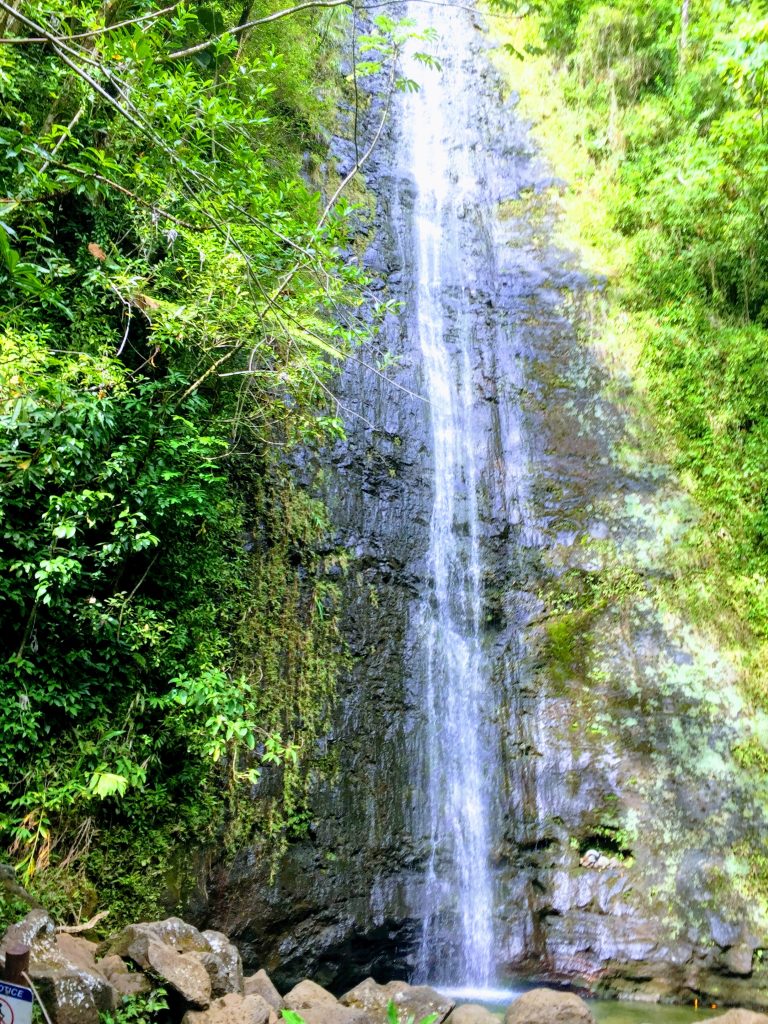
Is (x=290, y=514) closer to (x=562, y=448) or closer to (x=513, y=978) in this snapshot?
(x=562, y=448)

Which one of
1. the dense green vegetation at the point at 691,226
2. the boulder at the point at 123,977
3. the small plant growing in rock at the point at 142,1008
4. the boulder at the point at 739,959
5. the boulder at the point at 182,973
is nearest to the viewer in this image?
the small plant growing in rock at the point at 142,1008

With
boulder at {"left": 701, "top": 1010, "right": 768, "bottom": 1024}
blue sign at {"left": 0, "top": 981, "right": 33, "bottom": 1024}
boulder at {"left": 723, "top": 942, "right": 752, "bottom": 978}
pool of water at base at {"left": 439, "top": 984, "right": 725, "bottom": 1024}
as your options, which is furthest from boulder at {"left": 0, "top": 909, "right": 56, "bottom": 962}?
boulder at {"left": 723, "top": 942, "right": 752, "bottom": 978}

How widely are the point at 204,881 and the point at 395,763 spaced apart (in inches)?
82.0

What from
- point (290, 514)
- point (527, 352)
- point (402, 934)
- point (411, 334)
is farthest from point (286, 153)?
point (402, 934)

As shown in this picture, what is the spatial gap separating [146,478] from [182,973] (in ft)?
10.3

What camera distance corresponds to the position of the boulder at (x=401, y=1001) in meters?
4.49

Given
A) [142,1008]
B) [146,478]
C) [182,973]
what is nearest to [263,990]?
[182,973]

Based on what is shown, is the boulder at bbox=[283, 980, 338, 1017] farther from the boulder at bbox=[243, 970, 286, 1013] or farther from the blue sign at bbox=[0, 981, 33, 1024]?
the blue sign at bbox=[0, 981, 33, 1024]

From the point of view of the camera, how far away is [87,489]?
188 inches

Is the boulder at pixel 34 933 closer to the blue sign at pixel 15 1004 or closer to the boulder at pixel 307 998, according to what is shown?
the blue sign at pixel 15 1004

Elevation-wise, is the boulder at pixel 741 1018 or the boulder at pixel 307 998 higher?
the boulder at pixel 307 998

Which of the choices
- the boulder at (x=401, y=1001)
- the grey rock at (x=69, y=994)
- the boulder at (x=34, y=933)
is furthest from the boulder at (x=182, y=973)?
the boulder at (x=401, y=1001)

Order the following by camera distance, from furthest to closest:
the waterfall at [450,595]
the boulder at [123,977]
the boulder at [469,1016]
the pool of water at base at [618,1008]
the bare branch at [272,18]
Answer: the waterfall at [450,595] < the pool of water at base at [618,1008] < the boulder at [469,1016] < the boulder at [123,977] < the bare branch at [272,18]

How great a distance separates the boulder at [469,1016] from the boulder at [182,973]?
5.59 feet
